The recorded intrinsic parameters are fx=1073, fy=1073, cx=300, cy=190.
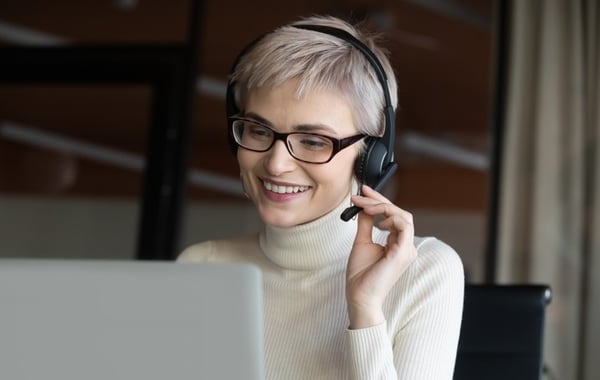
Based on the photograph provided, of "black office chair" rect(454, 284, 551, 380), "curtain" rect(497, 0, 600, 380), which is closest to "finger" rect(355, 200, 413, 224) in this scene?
"black office chair" rect(454, 284, 551, 380)

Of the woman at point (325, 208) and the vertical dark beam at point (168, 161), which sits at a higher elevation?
the vertical dark beam at point (168, 161)

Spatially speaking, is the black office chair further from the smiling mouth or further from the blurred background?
the blurred background

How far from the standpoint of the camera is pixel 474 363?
5.38 feet

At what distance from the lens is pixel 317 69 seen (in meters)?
1.49

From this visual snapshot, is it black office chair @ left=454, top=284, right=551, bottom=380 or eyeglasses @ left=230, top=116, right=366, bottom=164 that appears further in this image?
black office chair @ left=454, top=284, right=551, bottom=380

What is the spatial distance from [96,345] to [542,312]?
949 mm

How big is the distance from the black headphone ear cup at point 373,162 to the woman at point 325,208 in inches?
0.8

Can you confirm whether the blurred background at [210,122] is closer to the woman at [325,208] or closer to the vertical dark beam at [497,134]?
the vertical dark beam at [497,134]

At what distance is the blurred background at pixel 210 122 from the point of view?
3.89m

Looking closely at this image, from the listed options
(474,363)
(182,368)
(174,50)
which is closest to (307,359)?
(474,363)

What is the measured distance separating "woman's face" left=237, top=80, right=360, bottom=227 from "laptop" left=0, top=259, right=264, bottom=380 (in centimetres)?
66

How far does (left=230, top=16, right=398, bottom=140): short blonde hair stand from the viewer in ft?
4.91

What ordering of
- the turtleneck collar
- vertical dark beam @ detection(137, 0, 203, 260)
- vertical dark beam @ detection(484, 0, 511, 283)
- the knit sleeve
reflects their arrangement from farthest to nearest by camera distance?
vertical dark beam @ detection(137, 0, 203, 260) < vertical dark beam @ detection(484, 0, 511, 283) < the turtleneck collar < the knit sleeve

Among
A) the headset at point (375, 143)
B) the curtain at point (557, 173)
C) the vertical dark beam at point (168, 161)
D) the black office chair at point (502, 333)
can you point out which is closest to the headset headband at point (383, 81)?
the headset at point (375, 143)
